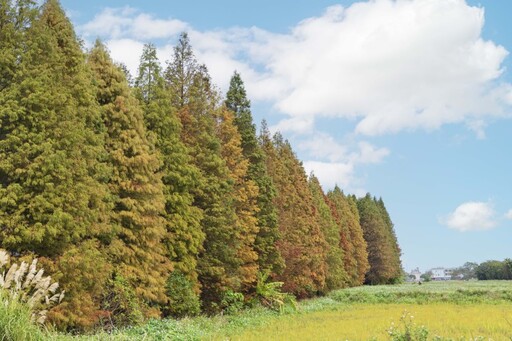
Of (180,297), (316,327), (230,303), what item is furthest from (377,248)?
(180,297)

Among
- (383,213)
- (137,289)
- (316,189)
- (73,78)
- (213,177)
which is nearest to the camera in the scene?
(73,78)

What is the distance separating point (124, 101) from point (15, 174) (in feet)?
23.9

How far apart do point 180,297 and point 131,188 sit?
6201 millimetres

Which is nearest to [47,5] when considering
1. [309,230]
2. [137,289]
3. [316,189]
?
[137,289]

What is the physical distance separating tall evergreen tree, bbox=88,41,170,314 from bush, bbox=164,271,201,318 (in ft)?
3.79

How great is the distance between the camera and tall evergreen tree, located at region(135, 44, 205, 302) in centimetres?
2648

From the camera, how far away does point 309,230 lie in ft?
160

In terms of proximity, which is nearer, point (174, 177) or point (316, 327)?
point (316, 327)

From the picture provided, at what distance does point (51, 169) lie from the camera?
57.6 ft

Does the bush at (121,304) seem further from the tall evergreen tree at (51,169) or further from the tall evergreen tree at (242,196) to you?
the tall evergreen tree at (242,196)

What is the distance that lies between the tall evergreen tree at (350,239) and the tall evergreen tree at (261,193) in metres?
27.8

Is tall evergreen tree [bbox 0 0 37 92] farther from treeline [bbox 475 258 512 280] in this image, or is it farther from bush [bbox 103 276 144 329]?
treeline [bbox 475 258 512 280]

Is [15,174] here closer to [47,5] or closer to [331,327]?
[47,5]

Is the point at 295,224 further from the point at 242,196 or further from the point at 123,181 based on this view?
the point at 123,181
